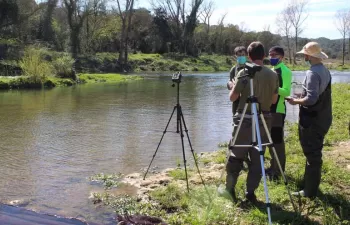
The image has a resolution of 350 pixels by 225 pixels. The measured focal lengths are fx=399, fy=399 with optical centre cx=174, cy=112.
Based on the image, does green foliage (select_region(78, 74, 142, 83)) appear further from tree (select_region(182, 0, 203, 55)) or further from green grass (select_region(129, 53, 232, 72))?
tree (select_region(182, 0, 203, 55))

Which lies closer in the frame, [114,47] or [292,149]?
[292,149]

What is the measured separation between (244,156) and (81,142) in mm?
5341

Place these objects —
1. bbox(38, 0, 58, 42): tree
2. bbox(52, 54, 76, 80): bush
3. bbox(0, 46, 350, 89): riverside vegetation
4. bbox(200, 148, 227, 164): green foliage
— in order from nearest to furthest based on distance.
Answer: bbox(200, 148, 227, 164): green foliage
bbox(0, 46, 350, 89): riverside vegetation
bbox(52, 54, 76, 80): bush
bbox(38, 0, 58, 42): tree

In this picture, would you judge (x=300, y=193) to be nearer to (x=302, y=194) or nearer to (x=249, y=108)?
(x=302, y=194)

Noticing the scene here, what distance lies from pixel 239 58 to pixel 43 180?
11.7 ft

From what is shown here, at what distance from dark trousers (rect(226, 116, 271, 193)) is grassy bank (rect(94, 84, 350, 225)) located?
0.82ft

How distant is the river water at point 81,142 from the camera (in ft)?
18.7

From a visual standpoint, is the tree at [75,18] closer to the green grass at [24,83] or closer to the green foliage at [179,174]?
the green grass at [24,83]

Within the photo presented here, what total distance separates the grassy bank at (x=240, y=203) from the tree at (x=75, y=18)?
125 ft

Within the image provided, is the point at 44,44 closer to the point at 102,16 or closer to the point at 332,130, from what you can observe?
the point at 102,16

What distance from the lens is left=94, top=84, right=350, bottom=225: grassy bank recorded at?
14.4 ft

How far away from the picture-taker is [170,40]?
2422 inches

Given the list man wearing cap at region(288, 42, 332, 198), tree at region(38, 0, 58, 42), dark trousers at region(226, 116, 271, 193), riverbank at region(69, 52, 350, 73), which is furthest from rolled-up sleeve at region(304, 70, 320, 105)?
tree at region(38, 0, 58, 42)

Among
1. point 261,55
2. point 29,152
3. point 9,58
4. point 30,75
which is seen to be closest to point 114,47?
point 9,58
